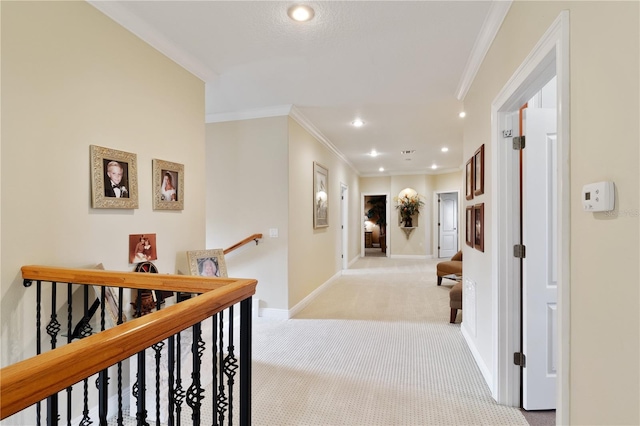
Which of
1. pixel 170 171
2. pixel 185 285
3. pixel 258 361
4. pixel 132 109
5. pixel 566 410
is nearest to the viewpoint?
pixel 566 410

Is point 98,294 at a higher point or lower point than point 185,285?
lower

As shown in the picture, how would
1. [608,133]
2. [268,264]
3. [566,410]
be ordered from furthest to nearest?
1. [268,264]
2. [566,410]
3. [608,133]

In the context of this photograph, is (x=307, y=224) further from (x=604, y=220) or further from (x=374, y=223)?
(x=374, y=223)

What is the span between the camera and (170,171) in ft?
7.95

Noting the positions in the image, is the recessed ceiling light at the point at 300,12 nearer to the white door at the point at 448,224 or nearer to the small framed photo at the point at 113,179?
the small framed photo at the point at 113,179

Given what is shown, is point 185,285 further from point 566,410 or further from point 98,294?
point 566,410

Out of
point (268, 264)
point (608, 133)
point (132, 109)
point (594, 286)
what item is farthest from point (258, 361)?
point (608, 133)

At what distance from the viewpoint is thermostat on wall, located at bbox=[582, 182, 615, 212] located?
941 millimetres

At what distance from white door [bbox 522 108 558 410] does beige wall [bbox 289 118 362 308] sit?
2.55 metres

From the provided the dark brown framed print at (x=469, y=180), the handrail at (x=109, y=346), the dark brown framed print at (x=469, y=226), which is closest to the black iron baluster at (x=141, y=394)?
the handrail at (x=109, y=346)

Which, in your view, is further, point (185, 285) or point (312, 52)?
point (312, 52)

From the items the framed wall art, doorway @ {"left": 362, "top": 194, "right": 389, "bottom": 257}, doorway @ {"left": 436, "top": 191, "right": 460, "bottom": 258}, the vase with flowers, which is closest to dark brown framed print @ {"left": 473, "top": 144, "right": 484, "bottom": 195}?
the framed wall art

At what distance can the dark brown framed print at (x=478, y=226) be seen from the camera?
2.45 m

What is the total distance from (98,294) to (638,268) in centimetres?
235
